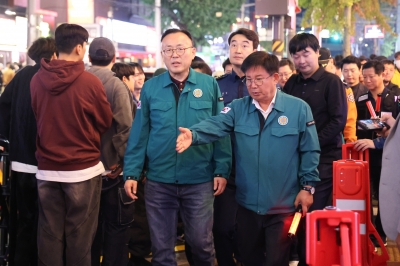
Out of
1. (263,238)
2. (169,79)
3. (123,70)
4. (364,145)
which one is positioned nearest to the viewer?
(263,238)

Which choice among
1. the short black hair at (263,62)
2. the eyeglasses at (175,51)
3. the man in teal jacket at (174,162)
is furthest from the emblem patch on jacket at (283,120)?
the eyeglasses at (175,51)

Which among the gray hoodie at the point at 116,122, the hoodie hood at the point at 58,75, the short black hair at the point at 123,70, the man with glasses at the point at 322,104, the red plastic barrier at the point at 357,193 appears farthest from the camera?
the short black hair at the point at 123,70

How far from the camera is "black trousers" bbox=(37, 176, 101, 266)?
16.0 ft

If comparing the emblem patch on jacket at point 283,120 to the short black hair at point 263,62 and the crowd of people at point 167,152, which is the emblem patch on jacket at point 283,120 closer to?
the crowd of people at point 167,152

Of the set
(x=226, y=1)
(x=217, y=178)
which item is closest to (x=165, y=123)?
(x=217, y=178)

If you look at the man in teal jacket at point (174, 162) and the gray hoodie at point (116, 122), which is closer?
the man in teal jacket at point (174, 162)

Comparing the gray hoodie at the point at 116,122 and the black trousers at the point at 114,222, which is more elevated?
the gray hoodie at the point at 116,122

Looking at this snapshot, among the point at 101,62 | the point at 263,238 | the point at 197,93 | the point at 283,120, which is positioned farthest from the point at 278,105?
the point at 101,62

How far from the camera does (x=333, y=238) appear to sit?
361 centimetres

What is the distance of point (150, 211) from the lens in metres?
4.90

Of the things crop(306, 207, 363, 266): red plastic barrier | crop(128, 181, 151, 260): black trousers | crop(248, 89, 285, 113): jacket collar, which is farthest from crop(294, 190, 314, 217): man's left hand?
crop(128, 181, 151, 260): black trousers

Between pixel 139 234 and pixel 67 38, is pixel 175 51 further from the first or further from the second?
pixel 139 234

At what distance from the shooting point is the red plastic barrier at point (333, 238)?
3.49 m

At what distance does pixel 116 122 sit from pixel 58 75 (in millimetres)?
800
